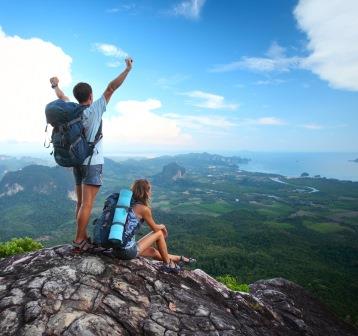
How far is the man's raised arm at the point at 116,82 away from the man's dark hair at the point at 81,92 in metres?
0.37

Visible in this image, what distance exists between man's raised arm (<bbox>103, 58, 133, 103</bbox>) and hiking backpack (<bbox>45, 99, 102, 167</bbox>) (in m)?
0.60

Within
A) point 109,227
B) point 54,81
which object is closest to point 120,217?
point 109,227

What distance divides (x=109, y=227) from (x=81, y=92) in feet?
10.2

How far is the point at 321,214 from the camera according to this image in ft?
529

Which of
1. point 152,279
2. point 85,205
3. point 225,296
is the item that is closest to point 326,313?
point 225,296

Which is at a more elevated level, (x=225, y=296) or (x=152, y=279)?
(x=152, y=279)

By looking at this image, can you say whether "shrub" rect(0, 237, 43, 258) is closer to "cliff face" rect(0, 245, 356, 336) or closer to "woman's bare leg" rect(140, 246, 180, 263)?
"cliff face" rect(0, 245, 356, 336)

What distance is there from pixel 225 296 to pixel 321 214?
168185 mm

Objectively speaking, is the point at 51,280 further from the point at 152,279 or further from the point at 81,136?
the point at 81,136

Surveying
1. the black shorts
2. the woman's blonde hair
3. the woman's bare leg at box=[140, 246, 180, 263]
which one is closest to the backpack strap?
the black shorts

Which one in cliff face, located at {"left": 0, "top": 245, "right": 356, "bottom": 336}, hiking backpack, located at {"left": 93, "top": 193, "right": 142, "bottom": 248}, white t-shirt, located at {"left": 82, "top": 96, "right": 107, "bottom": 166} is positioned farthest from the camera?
hiking backpack, located at {"left": 93, "top": 193, "right": 142, "bottom": 248}

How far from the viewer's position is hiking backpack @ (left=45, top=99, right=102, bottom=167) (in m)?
6.89

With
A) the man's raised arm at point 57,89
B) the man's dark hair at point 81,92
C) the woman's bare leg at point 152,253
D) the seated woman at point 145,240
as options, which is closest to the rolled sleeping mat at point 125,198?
the seated woman at point 145,240

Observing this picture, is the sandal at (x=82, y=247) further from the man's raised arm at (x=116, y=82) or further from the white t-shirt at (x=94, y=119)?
the man's raised arm at (x=116, y=82)
